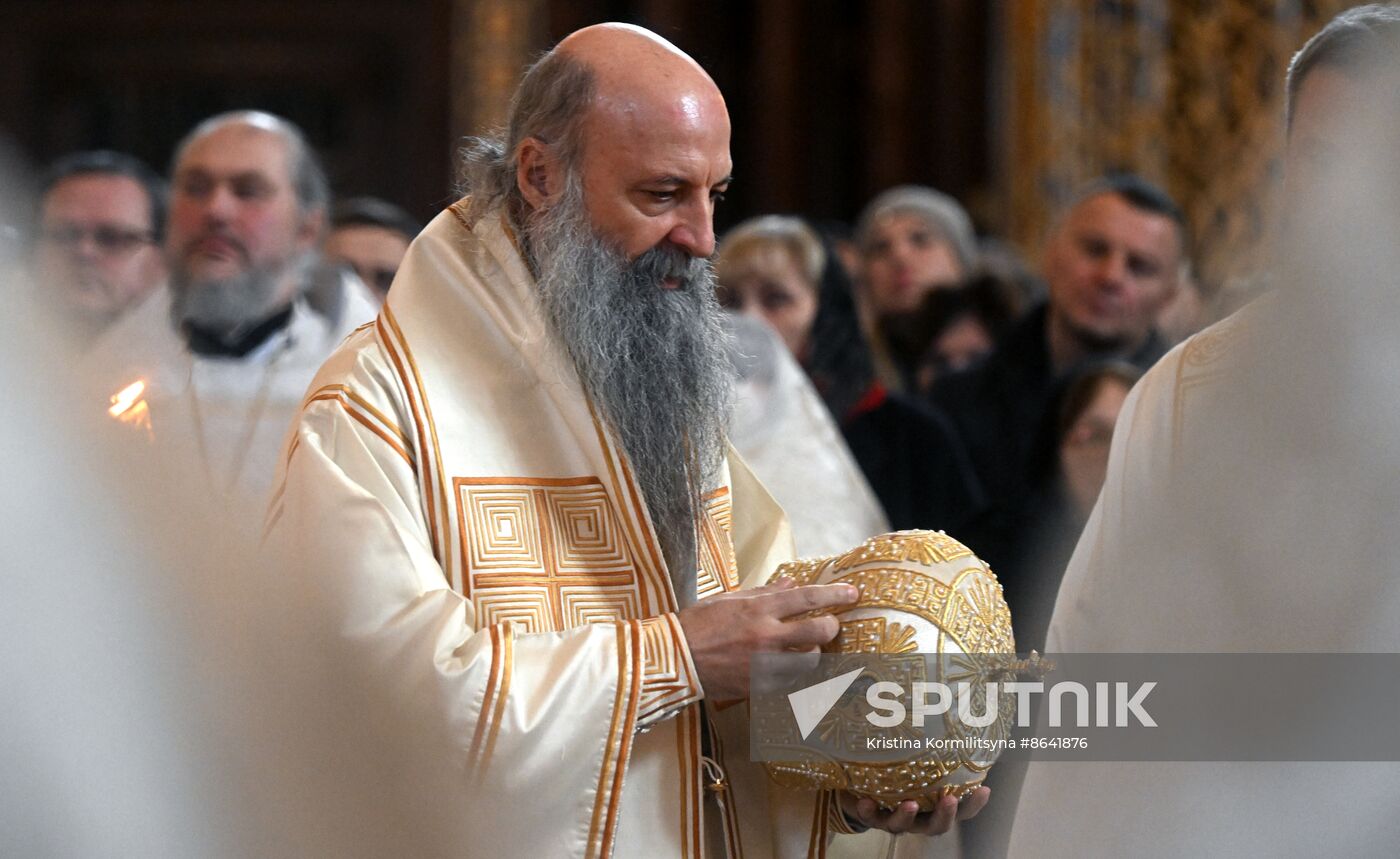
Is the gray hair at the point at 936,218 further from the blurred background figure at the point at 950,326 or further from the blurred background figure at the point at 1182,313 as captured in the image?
the blurred background figure at the point at 1182,313

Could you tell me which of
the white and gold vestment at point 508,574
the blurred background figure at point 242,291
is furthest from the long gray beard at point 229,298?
the white and gold vestment at point 508,574

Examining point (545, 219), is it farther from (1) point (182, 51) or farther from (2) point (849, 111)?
(1) point (182, 51)

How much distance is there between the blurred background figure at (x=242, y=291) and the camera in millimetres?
4105

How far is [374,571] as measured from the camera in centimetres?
230

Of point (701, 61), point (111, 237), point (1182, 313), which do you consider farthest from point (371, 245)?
point (701, 61)

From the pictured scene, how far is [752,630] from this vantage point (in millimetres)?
2340

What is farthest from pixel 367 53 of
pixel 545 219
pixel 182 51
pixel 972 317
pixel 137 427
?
pixel 137 427

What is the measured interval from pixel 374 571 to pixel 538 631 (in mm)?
261

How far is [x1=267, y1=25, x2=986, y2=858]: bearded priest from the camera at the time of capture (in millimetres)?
2303

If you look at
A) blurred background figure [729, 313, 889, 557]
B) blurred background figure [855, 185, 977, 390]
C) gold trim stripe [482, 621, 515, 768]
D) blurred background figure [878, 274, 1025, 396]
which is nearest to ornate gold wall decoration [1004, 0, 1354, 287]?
blurred background figure [878, 274, 1025, 396]

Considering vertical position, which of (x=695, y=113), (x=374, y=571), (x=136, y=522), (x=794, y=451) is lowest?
(x=794, y=451)

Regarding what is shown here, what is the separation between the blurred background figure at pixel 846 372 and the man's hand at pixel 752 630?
231cm

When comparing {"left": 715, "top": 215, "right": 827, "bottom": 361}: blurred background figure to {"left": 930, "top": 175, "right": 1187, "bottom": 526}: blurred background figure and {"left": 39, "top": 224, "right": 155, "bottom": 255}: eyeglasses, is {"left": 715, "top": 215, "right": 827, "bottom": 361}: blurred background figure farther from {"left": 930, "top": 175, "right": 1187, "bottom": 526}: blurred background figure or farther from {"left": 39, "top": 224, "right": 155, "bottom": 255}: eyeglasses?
{"left": 39, "top": 224, "right": 155, "bottom": 255}: eyeglasses

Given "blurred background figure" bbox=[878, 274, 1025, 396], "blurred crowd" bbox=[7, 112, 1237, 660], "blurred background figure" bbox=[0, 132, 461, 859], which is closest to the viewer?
"blurred background figure" bbox=[0, 132, 461, 859]
